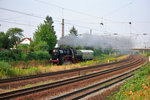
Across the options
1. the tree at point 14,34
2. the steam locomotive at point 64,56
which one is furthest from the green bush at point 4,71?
the tree at point 14,34

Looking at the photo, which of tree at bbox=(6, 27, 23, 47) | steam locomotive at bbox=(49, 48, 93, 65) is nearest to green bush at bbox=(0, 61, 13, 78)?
steam locomotive at bbox=(49, 48, 93, 65)

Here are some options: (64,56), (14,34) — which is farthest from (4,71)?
(14,34)

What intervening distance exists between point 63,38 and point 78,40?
5871 mm

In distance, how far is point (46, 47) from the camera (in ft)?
99.3

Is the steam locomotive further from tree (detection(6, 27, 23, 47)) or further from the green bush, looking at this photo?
tree (detection(6, 27, 23, 47))

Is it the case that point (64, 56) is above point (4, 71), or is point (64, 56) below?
above

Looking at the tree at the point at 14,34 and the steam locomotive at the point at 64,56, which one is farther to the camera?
the tree at the point at 14,34

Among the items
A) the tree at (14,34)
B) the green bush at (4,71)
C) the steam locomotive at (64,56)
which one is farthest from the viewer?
the tree at (14,34)

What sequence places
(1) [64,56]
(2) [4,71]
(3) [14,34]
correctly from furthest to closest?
(3) [14,34] < (1) [64,56] < (2) [4,71]

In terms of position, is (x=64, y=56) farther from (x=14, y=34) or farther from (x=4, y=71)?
(x=14, y=34)

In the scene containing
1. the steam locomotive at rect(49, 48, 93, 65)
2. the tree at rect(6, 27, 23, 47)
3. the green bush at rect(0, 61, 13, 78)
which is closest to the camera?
the green bush at rect(0, 61, 13, 78)

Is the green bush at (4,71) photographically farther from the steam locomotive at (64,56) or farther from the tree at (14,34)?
the tree at (14,34)

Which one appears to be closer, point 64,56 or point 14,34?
point 64,56

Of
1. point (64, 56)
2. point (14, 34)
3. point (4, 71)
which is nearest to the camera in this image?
point (4, 71)
